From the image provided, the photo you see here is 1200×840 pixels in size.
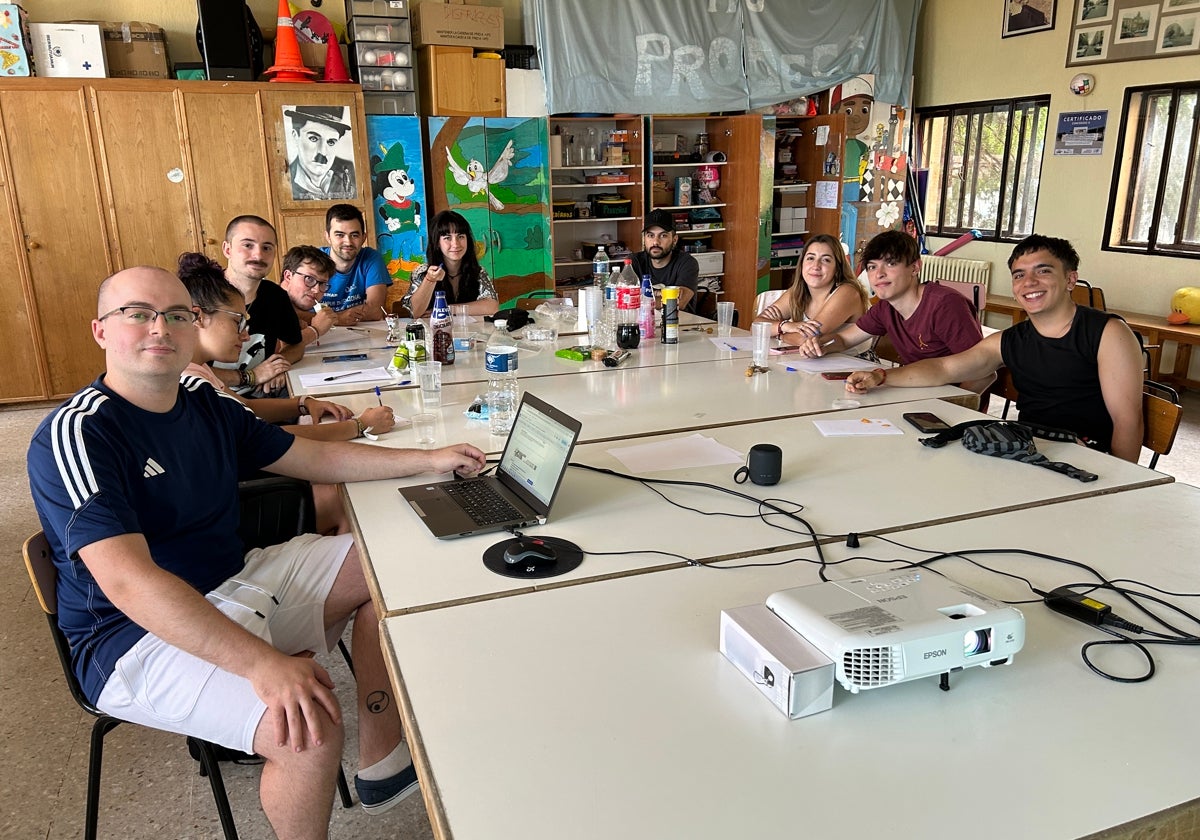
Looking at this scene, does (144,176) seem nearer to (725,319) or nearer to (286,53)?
(286,53)

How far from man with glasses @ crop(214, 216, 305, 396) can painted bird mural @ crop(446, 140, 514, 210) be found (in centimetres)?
301

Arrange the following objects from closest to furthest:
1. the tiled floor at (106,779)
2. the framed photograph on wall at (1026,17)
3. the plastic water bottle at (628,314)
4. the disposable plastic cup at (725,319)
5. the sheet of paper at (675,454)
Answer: the tiled floor at (106,779), the sheet of paper at (675,454), the plastic water bottle at (628,314), the disposable plastic cup at (725,319), the framed photograph on wall at (1026,17)

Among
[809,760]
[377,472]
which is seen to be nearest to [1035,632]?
[809,760]

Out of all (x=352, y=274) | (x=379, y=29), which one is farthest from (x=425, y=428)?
(x=379, y=29)

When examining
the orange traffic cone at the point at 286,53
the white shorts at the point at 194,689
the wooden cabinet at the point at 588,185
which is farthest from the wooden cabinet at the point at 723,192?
the white shorts at the point at 194,689

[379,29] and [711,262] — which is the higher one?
[379,29]

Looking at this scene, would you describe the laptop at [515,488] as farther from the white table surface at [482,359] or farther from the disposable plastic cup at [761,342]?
the disposable plastic cup at [761,342]

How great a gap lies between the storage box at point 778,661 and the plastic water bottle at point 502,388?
111 cm

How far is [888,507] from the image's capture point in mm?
1762

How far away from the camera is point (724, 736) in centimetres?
104

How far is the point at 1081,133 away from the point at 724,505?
6.31 meters

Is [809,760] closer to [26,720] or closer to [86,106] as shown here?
[26,720]

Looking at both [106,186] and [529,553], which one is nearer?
[529,553]

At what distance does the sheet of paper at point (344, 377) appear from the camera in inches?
118
